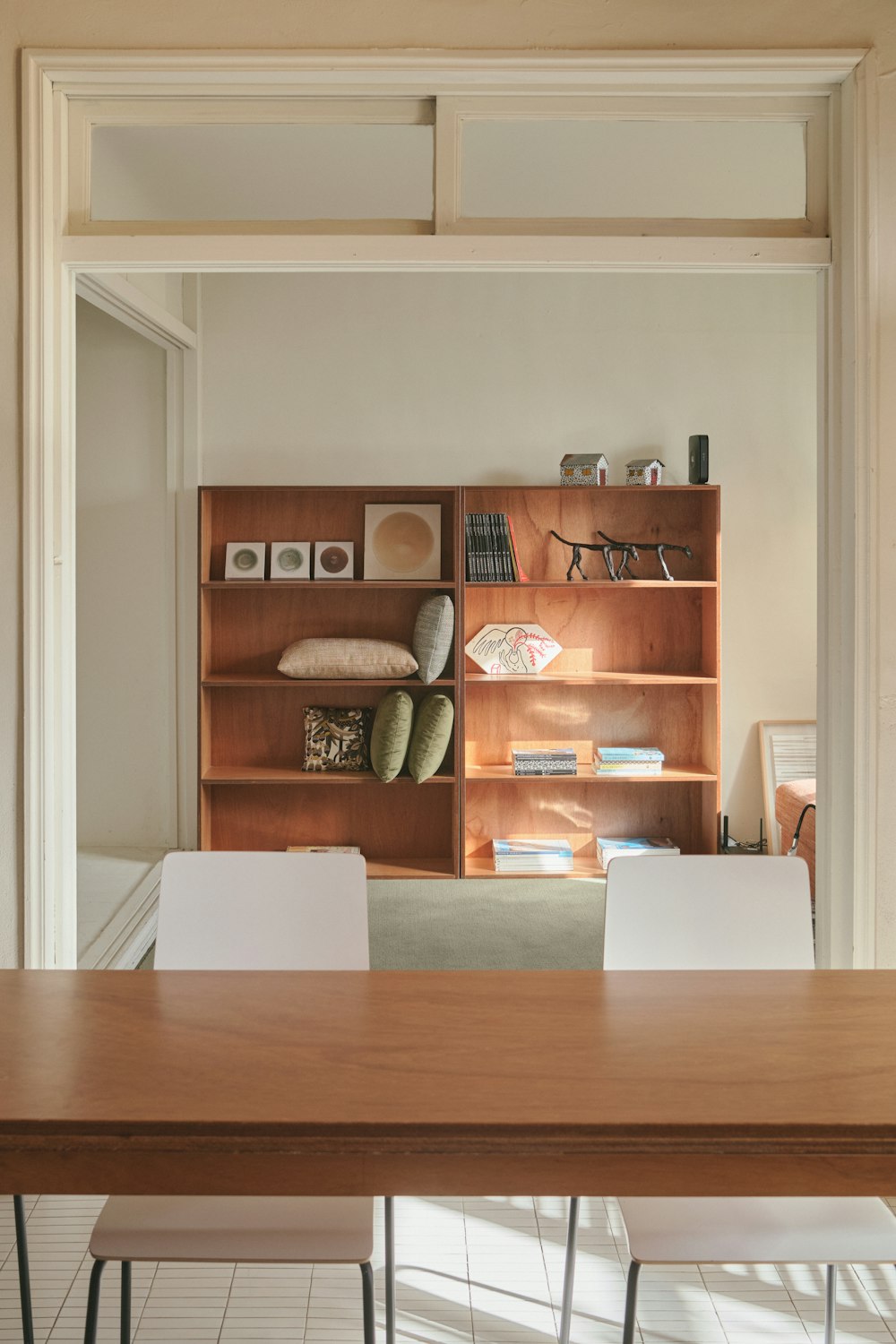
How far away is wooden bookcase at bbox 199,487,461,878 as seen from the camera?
529 cm

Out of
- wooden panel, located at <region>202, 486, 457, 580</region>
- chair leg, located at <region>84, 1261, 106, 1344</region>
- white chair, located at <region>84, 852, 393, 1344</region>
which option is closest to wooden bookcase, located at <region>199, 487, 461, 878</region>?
wooden panel, located at <region>202, 486, 457, 580</region>

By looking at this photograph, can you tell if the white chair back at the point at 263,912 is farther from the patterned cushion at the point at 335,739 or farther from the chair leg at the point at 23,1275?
the patterned cushion at the point at 335,739

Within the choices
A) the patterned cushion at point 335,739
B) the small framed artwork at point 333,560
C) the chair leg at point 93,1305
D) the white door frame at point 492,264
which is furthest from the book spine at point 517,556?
the chair leg at point 93,1305

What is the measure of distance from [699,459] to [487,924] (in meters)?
2.37

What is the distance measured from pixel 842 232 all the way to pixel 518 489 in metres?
2.61

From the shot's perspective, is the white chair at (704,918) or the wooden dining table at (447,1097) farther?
the white chair at (704,918)

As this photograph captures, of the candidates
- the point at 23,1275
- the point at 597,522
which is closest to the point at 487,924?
the point at 597,522

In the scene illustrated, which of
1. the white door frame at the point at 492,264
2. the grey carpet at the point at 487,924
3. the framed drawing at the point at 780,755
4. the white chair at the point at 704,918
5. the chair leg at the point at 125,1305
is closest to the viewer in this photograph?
the chair leg at the point at 125,1305

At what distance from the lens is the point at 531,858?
5.19 metres

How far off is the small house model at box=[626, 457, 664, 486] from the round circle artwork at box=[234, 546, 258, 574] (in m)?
1.84

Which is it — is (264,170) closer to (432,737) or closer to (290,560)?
(290,560)

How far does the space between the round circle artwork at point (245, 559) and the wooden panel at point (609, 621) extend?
105 cm

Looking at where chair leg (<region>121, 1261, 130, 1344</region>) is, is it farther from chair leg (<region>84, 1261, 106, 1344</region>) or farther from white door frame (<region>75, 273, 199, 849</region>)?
white door frame (<region>75, 273, 199, 849</region>)

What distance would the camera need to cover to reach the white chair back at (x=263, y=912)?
1.98 m
